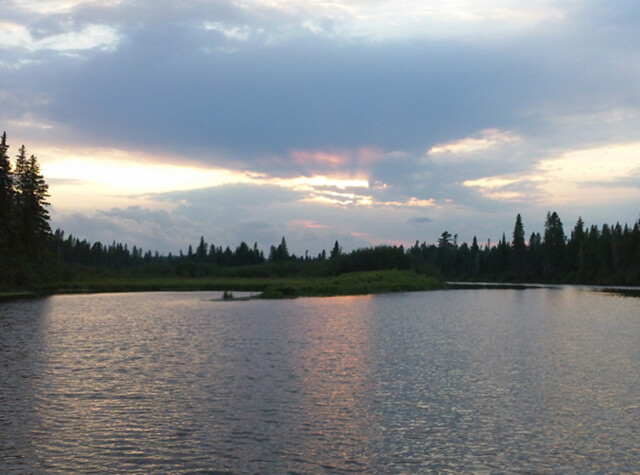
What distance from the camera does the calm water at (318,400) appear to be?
16.9 m

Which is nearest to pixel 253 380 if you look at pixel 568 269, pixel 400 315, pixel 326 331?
pixel 326 331

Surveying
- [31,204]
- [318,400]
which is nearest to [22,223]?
[31,204]

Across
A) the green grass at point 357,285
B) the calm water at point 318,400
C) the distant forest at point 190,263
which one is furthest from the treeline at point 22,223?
→ the calm water at point 318,400

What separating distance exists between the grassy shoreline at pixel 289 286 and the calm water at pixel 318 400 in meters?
52.5

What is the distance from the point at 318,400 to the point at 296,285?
8157 cm

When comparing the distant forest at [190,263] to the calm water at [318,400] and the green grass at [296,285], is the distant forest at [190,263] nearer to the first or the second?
the green grass at [296,285]

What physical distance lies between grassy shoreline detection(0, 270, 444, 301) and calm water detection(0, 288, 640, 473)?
5246 cm

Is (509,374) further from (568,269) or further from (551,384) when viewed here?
(568,269)

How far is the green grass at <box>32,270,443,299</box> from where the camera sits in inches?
3961

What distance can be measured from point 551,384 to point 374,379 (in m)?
8.04

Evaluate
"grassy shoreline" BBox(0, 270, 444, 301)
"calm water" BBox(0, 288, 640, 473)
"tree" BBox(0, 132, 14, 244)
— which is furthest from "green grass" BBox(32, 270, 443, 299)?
"calm water" BBox(0, 288, 640, 473)

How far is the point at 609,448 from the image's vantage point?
17656mm

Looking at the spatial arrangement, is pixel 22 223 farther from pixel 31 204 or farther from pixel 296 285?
pixel 296 285

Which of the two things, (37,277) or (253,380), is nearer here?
(253,380)
